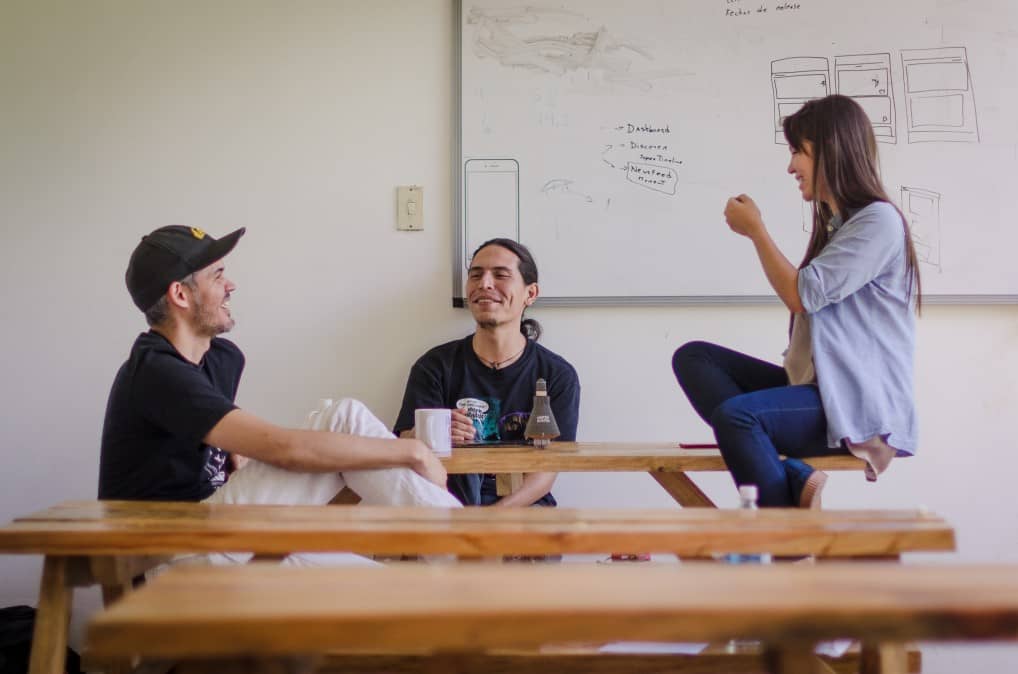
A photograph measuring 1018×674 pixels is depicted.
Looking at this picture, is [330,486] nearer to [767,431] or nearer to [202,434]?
[202,434]

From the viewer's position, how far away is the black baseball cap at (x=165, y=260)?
6.28 ft

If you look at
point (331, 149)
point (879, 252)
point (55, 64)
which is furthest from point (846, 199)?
point (55, 64)

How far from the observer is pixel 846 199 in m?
2.06

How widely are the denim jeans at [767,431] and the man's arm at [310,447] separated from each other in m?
0.61

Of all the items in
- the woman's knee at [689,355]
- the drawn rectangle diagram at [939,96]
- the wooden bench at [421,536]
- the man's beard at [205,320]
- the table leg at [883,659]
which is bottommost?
the table leg at [883,659]

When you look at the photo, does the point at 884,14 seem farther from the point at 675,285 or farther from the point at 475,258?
the point at 475,258

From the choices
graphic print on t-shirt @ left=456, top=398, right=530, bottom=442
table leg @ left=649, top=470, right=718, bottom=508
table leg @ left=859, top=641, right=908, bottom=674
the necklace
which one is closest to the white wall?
the necklace

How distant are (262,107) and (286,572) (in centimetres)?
211

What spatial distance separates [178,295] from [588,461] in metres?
0.93

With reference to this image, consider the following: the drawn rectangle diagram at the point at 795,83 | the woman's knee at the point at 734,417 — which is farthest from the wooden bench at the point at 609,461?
the drawn rectangle diagram at the point at 795,83

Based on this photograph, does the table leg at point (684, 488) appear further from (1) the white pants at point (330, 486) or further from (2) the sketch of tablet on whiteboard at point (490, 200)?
(2) the sketch of tablet on whiteboard at point (490, 200)

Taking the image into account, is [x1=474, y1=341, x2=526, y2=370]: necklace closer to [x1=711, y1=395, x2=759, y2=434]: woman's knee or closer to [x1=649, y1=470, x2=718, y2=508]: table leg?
[x1=649, y1=470, x2=718, y2=508]: table leg

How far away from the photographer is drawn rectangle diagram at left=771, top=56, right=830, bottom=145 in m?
2.68

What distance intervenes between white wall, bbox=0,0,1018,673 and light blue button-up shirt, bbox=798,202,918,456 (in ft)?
2.17
